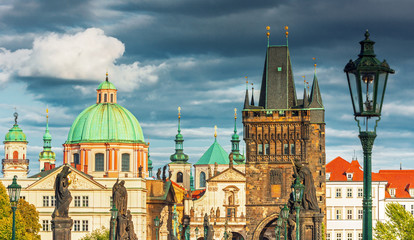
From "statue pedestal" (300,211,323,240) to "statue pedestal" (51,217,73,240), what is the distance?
358 inches

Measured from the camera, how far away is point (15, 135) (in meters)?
146

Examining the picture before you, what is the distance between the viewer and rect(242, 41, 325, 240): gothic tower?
303 ft

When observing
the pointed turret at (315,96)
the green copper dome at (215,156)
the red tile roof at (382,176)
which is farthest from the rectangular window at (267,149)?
the green copper dome at (215,156)

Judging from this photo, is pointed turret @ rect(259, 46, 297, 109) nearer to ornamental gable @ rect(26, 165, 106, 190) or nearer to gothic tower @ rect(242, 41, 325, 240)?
gothic tower @ rect(242, 41, 325, 240)

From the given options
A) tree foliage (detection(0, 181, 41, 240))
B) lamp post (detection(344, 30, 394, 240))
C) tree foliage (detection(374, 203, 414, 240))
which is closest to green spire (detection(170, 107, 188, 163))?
tree foliage (detection(0, 181, 41, 240))

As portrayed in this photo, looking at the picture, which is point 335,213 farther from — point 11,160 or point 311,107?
point 11,160

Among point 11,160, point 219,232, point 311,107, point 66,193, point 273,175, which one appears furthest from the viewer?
point 11,160

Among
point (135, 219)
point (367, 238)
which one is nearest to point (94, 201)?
point (135, 219)

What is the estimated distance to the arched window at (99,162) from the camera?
11162cm

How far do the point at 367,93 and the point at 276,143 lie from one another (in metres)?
81.4

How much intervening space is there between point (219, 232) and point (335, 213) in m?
17.8

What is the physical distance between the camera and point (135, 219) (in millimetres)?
103062

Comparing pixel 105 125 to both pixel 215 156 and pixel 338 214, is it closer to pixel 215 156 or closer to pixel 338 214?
pixel 338 214

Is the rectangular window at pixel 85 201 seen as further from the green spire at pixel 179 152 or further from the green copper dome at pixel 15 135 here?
the green spire at pixel 179 152
